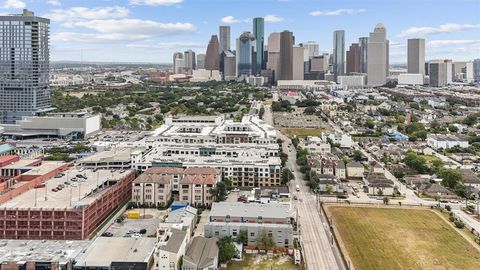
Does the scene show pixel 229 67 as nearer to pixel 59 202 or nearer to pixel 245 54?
pixel 245 54

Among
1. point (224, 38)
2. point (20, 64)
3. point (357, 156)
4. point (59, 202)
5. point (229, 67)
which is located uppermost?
point (224, 38)

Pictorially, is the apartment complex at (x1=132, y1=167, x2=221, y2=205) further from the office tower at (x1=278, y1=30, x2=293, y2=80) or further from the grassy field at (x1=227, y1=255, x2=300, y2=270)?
the office tower at (x1=278, y1=30, x2=293, y2=80)

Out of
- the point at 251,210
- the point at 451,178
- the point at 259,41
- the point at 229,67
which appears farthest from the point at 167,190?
the point at 259,41

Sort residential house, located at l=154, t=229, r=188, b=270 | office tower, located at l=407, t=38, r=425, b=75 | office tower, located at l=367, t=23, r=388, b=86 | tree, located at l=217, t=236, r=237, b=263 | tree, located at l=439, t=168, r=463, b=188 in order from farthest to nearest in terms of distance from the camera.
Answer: office tower, located at l=407, t=38, r=425, b=75, office tower, located at l=367, t=23, r=388, b=86, tree, located at l=439, t=168, r=463, b=188, tree, located at l=217, t=236, r=237, b=263, residential house, located at l=154, t=229, r=188, b=270

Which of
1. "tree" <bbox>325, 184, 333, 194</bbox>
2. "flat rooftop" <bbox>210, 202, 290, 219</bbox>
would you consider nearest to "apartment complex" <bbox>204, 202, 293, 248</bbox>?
"flat rooftop" <bbox>210, 202, 290, 219</bbox>

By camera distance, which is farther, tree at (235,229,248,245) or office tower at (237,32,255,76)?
office tower at (237,32,255,76)

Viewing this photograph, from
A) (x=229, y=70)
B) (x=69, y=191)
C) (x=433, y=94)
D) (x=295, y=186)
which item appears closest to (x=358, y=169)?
(x=295, y=186)
